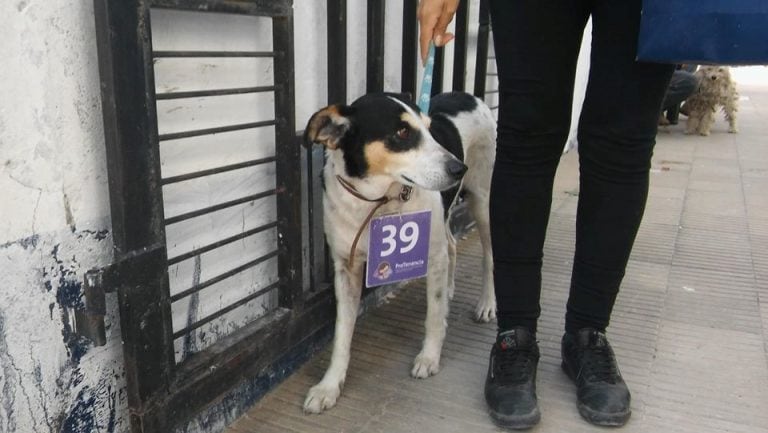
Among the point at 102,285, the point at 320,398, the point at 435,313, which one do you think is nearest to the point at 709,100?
the point at 435,313

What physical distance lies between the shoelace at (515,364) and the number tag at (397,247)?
37 cm

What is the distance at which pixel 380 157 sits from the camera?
1.87 metres

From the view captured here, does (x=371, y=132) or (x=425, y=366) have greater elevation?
(x=371, y=132)

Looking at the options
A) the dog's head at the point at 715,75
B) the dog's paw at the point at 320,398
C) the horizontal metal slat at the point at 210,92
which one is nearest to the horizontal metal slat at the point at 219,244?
the horizontal metal slat at the point at 210,92

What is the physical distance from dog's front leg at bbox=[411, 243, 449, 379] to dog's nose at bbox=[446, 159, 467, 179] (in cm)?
33

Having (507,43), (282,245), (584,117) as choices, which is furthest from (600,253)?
(282,245)

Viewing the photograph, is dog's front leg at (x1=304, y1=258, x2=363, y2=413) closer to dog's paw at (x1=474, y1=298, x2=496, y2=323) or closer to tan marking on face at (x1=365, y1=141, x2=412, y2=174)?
tan marking on face at (x1=365, y1=141, x2=412, y2=174)

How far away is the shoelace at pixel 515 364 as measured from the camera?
1.79 m

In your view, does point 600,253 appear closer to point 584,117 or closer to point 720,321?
point 584,117

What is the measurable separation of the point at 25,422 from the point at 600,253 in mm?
1440

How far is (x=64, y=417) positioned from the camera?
1380 mm

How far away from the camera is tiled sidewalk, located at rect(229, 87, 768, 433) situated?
182 centimetres

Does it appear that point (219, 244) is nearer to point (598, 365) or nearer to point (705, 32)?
point (598, 365)

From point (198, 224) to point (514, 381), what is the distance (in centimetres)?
95
